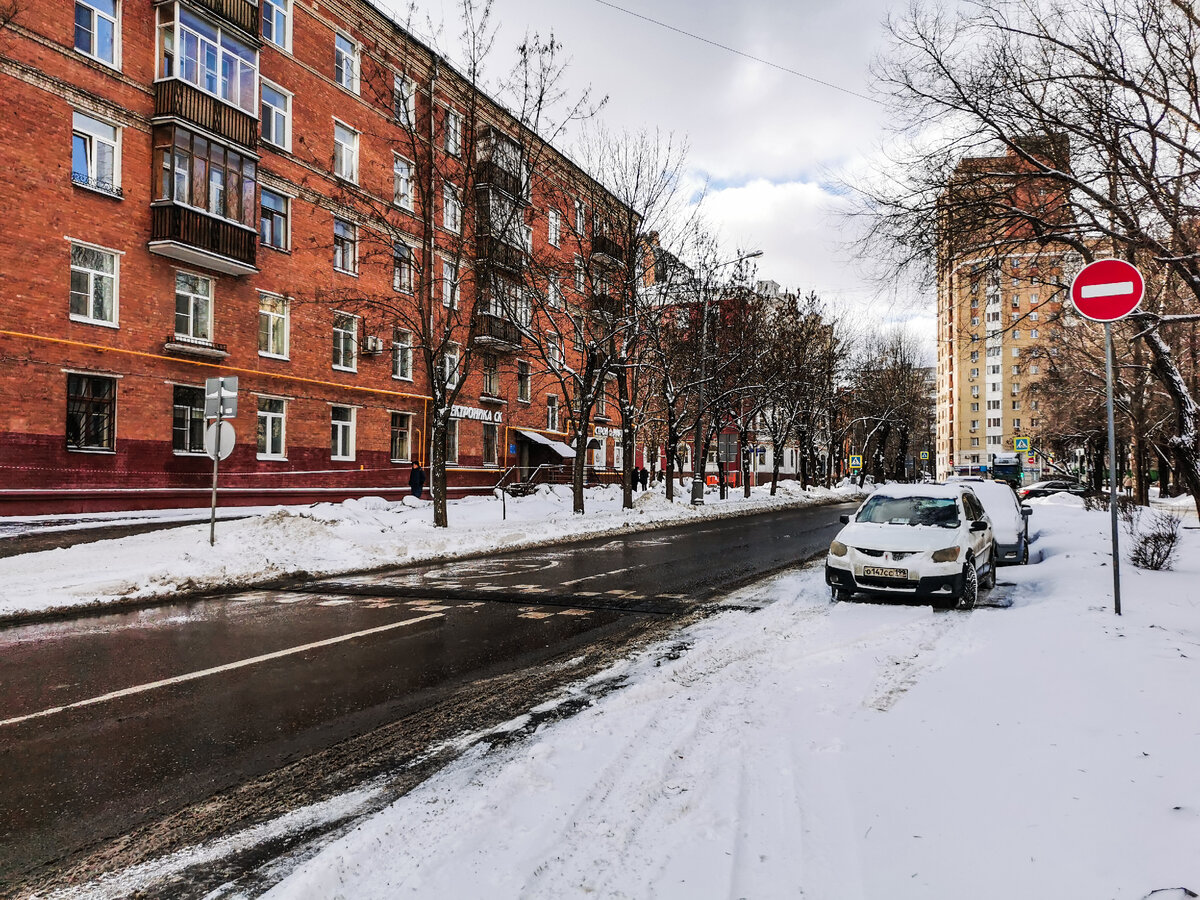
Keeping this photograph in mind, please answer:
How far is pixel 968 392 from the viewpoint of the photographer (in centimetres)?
11788

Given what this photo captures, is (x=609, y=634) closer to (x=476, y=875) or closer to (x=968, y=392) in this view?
(x=476, y=875)

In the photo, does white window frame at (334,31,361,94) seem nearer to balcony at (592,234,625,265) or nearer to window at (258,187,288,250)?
window at (258,187,288,250)

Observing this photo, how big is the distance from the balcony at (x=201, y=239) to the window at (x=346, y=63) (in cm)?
846

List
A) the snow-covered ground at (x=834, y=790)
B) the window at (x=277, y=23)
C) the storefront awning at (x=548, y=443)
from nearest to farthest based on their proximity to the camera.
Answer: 1. the snow-covered ground at (x=834, y=790)
2. the window at (x=277, y=23)
3. the storefront awning at (x=548, y=443)

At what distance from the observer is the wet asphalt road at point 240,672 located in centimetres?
402

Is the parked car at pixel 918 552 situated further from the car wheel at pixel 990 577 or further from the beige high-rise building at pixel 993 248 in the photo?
the beige high-rise building at pixel 993 248

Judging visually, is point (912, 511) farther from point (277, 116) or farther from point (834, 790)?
point (277, 116)

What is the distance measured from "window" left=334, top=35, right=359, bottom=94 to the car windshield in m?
25.5

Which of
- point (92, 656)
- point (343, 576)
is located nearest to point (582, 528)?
point (343, 576)

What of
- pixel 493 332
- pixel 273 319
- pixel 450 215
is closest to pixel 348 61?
pixel 450 215

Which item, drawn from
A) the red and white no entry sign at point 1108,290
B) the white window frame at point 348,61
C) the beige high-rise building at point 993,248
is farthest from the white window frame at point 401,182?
the red and white no entry sign at point 1108,290

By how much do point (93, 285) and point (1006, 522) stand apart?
22.5 metres

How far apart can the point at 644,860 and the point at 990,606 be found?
24.9 feet

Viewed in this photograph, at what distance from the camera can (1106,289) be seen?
298 inches
